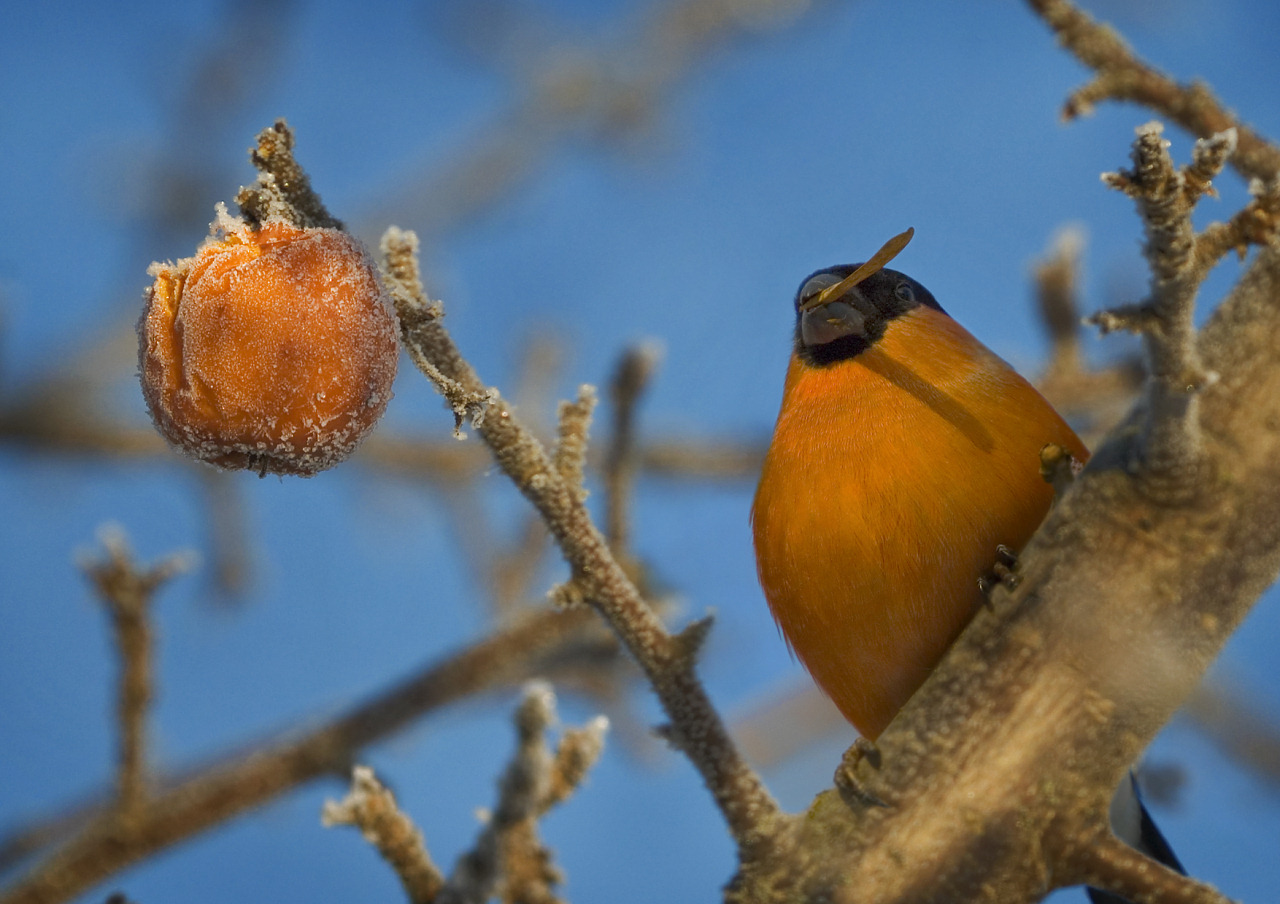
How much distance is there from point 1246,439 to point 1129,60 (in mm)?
1130

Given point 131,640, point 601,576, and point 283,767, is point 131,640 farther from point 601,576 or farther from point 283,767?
point 601,576

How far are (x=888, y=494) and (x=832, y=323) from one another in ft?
2.06

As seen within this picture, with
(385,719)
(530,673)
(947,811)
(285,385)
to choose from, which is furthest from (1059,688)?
(530,673)

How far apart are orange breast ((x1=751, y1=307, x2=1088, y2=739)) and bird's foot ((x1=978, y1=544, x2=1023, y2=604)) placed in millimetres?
68

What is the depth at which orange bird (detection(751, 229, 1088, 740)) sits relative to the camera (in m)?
2.30

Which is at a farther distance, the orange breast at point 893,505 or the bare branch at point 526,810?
the orange breast at point 893,505

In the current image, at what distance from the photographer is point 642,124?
268 inches

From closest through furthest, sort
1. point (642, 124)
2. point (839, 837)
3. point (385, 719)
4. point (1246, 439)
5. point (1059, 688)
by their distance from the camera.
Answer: point (1246, 439)
point (1059, 688)
point (839, 837)
point (385, 719)
point (642, 124)

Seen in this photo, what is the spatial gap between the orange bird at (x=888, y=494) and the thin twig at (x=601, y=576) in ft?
1.94

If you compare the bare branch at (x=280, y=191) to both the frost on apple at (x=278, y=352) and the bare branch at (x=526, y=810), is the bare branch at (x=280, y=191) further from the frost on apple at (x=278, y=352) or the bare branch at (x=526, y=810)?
the bare branch at (x=526, y=810)

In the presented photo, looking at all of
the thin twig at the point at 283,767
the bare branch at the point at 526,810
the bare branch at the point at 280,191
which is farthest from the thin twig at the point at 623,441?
the bare branch at the point at 280,191

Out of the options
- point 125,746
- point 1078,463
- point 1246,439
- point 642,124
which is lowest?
point 1246,439

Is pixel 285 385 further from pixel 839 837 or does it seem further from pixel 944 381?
pixel 944 381

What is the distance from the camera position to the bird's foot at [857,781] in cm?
185
